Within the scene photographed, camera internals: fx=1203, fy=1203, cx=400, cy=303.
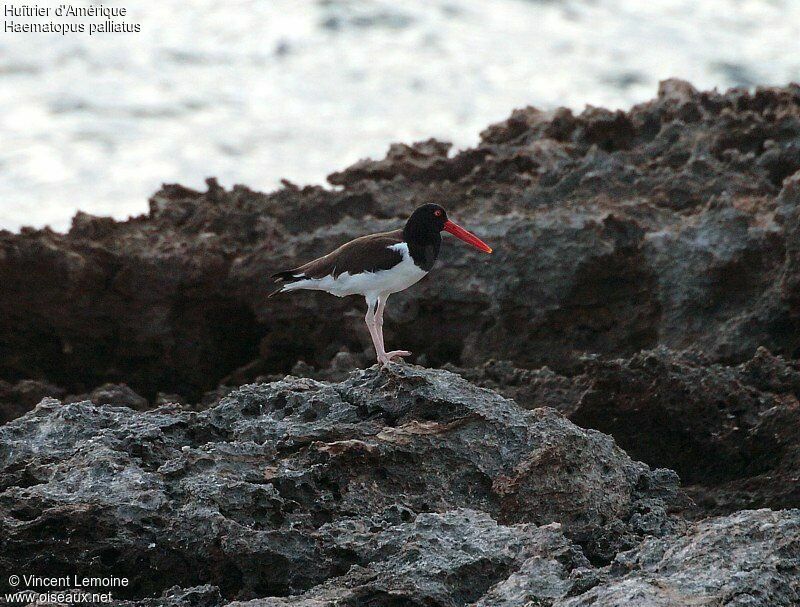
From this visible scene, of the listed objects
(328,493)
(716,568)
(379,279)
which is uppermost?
(379,279)

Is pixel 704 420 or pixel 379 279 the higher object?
pixel 379 279

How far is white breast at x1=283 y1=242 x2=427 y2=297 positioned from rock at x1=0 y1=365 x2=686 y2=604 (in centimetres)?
127

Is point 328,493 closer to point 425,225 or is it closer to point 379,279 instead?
point 379,279

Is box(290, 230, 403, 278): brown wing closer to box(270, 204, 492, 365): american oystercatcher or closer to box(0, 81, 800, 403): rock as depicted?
box(270, 204, 492, 365): american oystercatcher

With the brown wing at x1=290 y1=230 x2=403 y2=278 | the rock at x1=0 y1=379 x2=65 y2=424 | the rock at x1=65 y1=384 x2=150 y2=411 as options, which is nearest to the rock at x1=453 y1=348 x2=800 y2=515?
the brown wing at x1=290 y1=230 x2=403 y2=278

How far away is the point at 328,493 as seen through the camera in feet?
16.3

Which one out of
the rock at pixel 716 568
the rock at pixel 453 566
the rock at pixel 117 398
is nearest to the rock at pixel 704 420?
the rock at pixel 716 568

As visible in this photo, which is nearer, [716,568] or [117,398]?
[716,568]

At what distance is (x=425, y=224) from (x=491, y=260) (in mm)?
1979

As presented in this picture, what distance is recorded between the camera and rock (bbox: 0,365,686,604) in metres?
4.52

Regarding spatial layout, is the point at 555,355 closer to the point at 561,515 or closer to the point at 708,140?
the point at 708,140

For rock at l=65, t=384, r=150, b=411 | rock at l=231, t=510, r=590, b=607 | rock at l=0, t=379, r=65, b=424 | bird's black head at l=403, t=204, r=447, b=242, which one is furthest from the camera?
rock at l=0, t=379, r=65, b=424

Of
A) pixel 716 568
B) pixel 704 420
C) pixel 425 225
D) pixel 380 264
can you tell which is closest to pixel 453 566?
pixel 716 568

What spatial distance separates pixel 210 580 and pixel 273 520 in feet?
1.11
